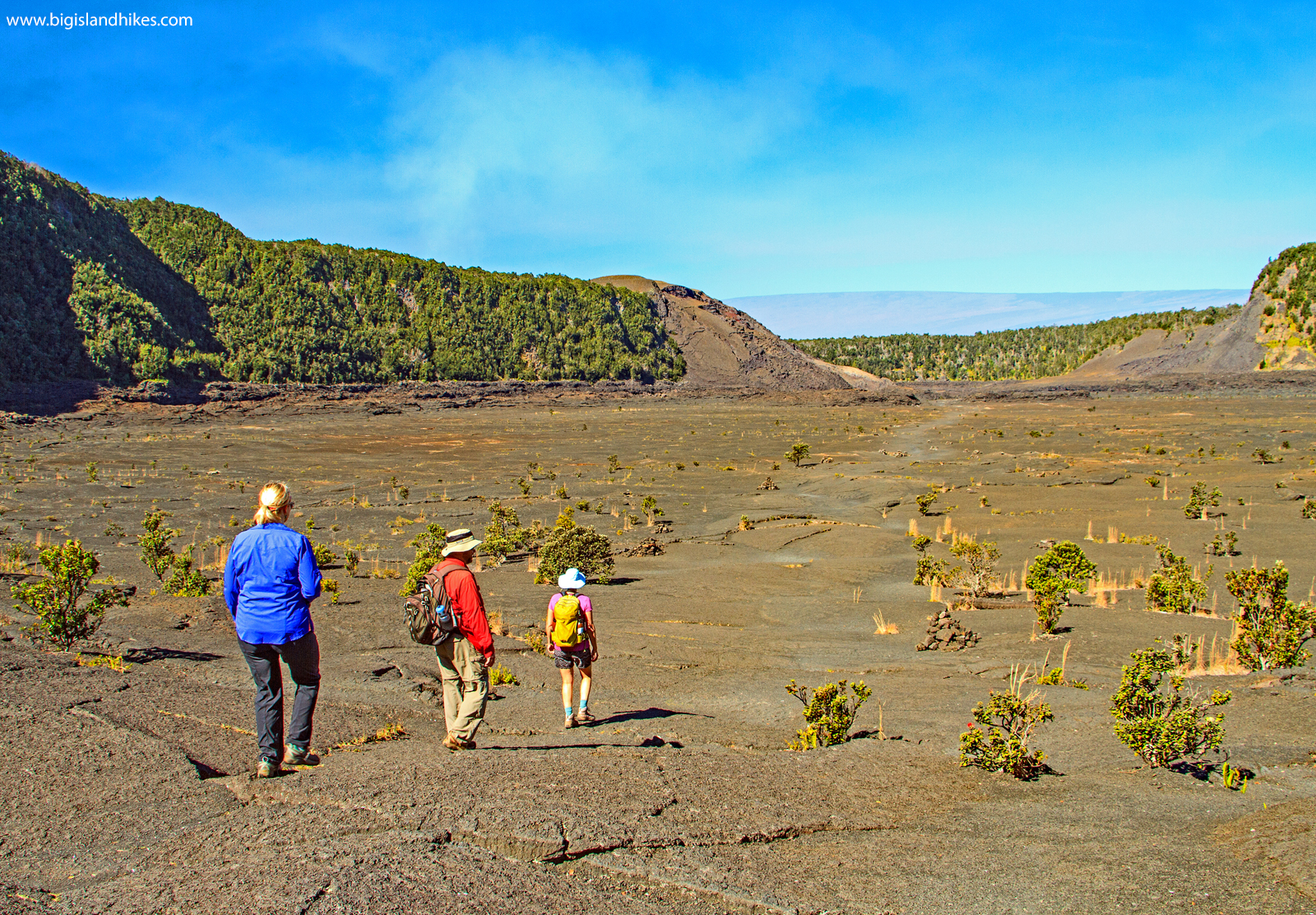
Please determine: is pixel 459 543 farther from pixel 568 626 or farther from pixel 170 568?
pixel 170 568

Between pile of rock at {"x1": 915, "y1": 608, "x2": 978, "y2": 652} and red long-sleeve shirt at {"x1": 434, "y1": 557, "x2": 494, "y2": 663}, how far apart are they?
6289 millimetres

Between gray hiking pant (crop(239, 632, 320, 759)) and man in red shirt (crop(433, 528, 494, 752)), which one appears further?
man in red shirt (crop(433, 528, 494, 752))

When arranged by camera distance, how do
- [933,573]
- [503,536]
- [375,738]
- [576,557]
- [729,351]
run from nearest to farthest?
[375,738], [933,573], [576,557], [503,536], [729,351]

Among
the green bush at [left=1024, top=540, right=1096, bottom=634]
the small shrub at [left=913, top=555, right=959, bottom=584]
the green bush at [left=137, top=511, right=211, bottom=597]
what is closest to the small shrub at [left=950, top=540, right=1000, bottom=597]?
the small shrub at [left=913, top=555, right=959, bottom=584]

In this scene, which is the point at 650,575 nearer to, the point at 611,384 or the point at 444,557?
the point at 444,557

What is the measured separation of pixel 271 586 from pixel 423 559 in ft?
31.2

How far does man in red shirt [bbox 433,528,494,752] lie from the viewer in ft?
18.2

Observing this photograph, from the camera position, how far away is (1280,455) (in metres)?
30.5

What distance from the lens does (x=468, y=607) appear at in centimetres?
554

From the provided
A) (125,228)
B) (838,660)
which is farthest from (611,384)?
(838,660)

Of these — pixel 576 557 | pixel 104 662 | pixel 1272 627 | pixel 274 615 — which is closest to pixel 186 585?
pixel 104 662

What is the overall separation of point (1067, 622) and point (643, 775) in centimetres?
768

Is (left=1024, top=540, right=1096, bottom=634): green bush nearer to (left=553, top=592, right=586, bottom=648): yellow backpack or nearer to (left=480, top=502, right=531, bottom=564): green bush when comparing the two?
(left=553, top=592, right=586, bottom=648): yellow backpack

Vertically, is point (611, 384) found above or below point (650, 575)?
above
